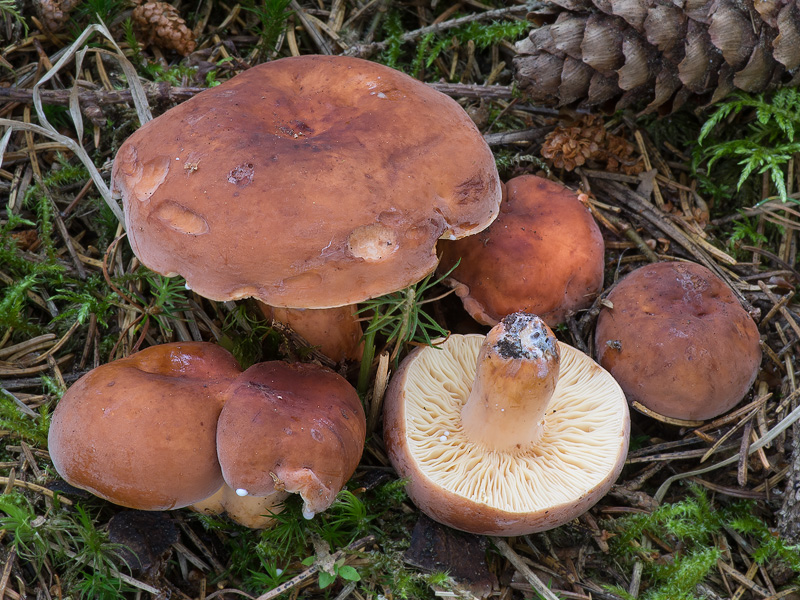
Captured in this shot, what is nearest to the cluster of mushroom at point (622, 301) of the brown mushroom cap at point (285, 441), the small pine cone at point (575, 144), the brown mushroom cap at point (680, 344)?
the brown mushroom cap at point (680, 344)

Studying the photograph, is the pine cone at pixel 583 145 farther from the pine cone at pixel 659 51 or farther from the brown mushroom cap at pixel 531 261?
the brown mushroom cap at pixel 531 261

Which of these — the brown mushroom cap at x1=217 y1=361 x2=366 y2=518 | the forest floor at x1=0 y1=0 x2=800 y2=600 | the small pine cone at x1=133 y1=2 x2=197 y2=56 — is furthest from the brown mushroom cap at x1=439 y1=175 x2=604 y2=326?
the small pine cone at x1=133 y1=2 x2=197 y2=56

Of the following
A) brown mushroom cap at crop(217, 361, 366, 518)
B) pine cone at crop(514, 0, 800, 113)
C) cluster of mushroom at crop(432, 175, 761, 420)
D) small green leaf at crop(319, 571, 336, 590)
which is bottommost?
small green leaf at crop(319, 571, 336, 590)

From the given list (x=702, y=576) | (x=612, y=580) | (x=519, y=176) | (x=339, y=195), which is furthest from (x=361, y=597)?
(x=519, y=176)

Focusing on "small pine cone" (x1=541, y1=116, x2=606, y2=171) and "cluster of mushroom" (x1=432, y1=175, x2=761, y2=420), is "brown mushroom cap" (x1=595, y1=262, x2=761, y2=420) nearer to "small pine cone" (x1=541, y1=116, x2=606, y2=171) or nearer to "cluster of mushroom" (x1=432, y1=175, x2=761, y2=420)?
"cluster of mushroom" (x1=432, y1=175, x2=761, y2=420)

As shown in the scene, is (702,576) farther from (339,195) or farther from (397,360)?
(339,195)

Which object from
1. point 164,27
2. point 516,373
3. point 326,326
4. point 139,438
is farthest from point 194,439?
point 164,27

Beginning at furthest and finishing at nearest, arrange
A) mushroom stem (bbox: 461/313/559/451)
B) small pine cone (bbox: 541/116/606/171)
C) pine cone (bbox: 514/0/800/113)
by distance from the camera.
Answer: small pine cone (bbox: 541/116/606/171), pine cone (bbox: 514/0/800/113), mushroom stem (bbox: 461/313/559/451)
